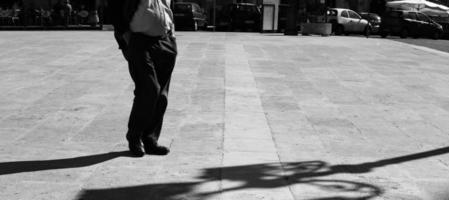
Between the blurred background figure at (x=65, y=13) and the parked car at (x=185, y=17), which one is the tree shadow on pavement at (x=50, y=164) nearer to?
the parked car at (x=185, y=17)

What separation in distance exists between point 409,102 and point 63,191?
5.69 meters

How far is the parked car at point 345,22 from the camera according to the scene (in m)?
32.2

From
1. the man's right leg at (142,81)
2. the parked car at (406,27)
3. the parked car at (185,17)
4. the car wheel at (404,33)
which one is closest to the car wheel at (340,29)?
the parked car at (406,27)

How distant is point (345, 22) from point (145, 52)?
2826cm

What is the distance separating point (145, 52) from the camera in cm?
509

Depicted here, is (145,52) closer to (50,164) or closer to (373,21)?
(50,164)

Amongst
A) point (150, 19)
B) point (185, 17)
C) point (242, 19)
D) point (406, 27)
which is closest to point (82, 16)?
point (185, 17)

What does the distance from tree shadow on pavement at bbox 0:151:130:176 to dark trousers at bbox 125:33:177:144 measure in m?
0.32

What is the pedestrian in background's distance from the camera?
5070 mm

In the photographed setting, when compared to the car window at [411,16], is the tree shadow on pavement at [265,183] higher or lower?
higher

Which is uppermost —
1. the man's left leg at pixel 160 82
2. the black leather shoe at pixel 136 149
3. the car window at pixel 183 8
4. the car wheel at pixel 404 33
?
the man's left leg at pixel 160 82

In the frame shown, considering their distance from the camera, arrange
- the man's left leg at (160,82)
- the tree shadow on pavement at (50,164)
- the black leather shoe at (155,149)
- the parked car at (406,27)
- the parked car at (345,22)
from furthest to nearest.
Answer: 1. the parked car at (345,22)
2. the parked car at (406,27)
3. the black leather shoe at (155,149)
4. the man's left leg at (160,82)
5. the tree shadow on pavement at (50,164)

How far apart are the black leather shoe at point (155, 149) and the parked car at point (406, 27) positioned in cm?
2778

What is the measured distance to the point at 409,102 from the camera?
8734 mm
